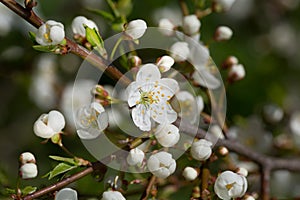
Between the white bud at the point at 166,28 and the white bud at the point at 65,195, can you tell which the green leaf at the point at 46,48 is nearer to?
the white bud at the point at 65,195

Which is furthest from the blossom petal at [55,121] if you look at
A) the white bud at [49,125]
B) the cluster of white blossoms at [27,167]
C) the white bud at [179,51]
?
the white bud at [179,51]

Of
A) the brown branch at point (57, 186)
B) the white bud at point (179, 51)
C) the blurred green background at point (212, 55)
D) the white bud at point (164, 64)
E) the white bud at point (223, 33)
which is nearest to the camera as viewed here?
the brown branch at point (57, 186)

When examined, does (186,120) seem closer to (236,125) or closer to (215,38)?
(215,38)

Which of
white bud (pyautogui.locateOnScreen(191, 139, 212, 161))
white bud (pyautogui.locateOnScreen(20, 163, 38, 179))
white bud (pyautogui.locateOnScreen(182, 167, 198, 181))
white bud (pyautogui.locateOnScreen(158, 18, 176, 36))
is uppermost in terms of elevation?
white bud (pyautogui.locateOnScreen(158, 18, 176, 36))

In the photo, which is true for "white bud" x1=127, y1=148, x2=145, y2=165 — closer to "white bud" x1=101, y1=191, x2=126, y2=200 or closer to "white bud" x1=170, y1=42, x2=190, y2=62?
"white bud" x1=101, y1=191, x2=126, y2=200

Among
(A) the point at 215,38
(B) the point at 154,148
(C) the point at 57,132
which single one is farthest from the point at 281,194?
(C) the point at 57,132

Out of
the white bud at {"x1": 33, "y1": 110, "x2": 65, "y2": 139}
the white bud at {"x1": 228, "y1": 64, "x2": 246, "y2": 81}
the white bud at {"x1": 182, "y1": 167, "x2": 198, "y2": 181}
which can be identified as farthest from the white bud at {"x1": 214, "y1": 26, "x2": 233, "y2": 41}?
the white bud at {"x1": 33, "y1": 110, "x2": 65, "y2": 139}
